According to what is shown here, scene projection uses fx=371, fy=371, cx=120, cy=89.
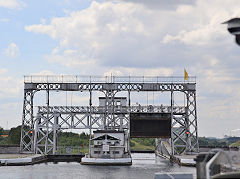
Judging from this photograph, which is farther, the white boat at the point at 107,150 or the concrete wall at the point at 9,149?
the concrete wall at the point at 9,149

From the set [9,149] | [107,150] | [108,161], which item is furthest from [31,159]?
[9,149]

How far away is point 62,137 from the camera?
361 feet

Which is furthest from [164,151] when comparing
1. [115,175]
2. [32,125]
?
[115,175]

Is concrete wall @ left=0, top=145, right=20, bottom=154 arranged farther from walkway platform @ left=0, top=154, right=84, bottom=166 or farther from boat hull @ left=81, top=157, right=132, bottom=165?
boat hull @ left=81, top=157, right=132, bottom=165

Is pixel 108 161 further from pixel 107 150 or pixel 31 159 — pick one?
pixel 31 159

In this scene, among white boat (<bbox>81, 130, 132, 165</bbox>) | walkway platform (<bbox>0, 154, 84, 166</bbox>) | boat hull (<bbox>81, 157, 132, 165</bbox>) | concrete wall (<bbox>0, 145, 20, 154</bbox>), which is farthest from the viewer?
concrete wall (<bbox>0, 145, 20, 154</bbox>)

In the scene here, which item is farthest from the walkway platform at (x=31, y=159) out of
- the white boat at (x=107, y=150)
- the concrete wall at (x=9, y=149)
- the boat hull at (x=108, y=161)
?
the boat hull at (x=108, y=161)

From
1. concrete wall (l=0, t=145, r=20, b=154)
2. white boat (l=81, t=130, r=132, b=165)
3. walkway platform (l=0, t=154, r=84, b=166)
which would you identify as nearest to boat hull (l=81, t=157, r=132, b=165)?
white boat (l=81, t=130, r=132, b=165)

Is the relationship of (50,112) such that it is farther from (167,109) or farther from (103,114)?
(167,109)

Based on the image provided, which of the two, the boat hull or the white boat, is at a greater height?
the white boat

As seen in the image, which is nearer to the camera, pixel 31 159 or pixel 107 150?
pixel 31 159

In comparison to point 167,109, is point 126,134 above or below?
below

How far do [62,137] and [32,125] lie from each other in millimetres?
47083

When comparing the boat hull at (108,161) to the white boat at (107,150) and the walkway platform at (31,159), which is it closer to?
the white boat at (107,150)
